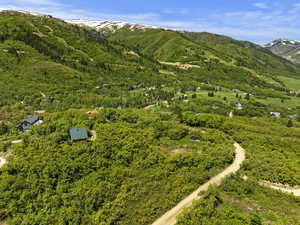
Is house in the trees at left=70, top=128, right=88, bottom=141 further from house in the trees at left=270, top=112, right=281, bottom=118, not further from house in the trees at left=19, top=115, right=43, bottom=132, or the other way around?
house in the trees at left=270, top=112, right=281, bottom=118

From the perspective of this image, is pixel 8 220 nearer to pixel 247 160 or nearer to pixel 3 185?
pixel 3 185

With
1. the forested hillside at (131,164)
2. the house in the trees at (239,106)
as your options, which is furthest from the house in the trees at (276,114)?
the house in the trees at (239,106)

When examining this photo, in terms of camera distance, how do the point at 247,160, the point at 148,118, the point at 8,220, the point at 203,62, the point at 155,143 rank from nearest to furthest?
the point at 8,220
the point at 247,160
the point at 155,143
the point at 148,118
the point at 203,62

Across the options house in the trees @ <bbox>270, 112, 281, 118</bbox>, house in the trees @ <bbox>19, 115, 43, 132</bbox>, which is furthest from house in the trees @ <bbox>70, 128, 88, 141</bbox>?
house in the trees @ <bbox>270, 112, 281, 118</bbox>

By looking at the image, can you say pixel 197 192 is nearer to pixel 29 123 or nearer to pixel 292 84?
pixel 29 123

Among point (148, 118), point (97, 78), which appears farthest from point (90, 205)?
point (97, 78)

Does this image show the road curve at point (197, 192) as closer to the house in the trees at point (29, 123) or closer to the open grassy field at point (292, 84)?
the house in the trees at point (29, 123)
